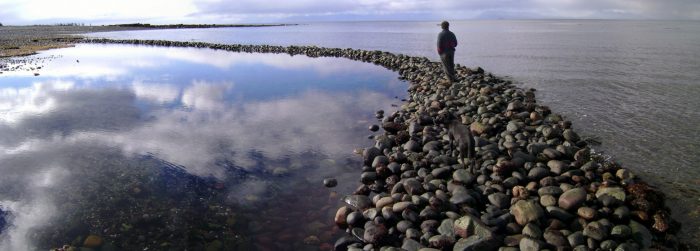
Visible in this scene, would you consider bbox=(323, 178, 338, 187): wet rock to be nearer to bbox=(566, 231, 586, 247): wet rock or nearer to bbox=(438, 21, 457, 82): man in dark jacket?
bbox=(566, 231, 586, 247): wet rock

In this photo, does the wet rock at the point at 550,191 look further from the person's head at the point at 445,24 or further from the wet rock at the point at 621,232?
the person's head at the point at 445,24

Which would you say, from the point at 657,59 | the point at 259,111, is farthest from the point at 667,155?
the point at 657,59

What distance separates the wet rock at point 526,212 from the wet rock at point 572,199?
503 millimetres

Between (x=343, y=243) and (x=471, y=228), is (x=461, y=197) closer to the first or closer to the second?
(x=471, y=228)

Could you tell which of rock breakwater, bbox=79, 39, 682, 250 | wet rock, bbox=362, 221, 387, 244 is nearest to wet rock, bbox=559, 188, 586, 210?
rock breakwater, bbox=79, 39, 682, 250

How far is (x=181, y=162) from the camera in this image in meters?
12.0

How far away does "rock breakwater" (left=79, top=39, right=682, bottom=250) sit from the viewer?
7.15m

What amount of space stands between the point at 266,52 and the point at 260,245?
4173 cm

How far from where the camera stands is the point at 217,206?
30.4 ft

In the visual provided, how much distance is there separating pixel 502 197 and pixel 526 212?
85 centimetres

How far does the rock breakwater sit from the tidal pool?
886 mm

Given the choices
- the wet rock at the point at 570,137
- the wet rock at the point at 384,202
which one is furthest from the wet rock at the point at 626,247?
the wet rock at the point at 570,137

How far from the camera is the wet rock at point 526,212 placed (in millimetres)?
7527

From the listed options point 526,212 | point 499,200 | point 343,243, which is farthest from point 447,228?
point 343,243
